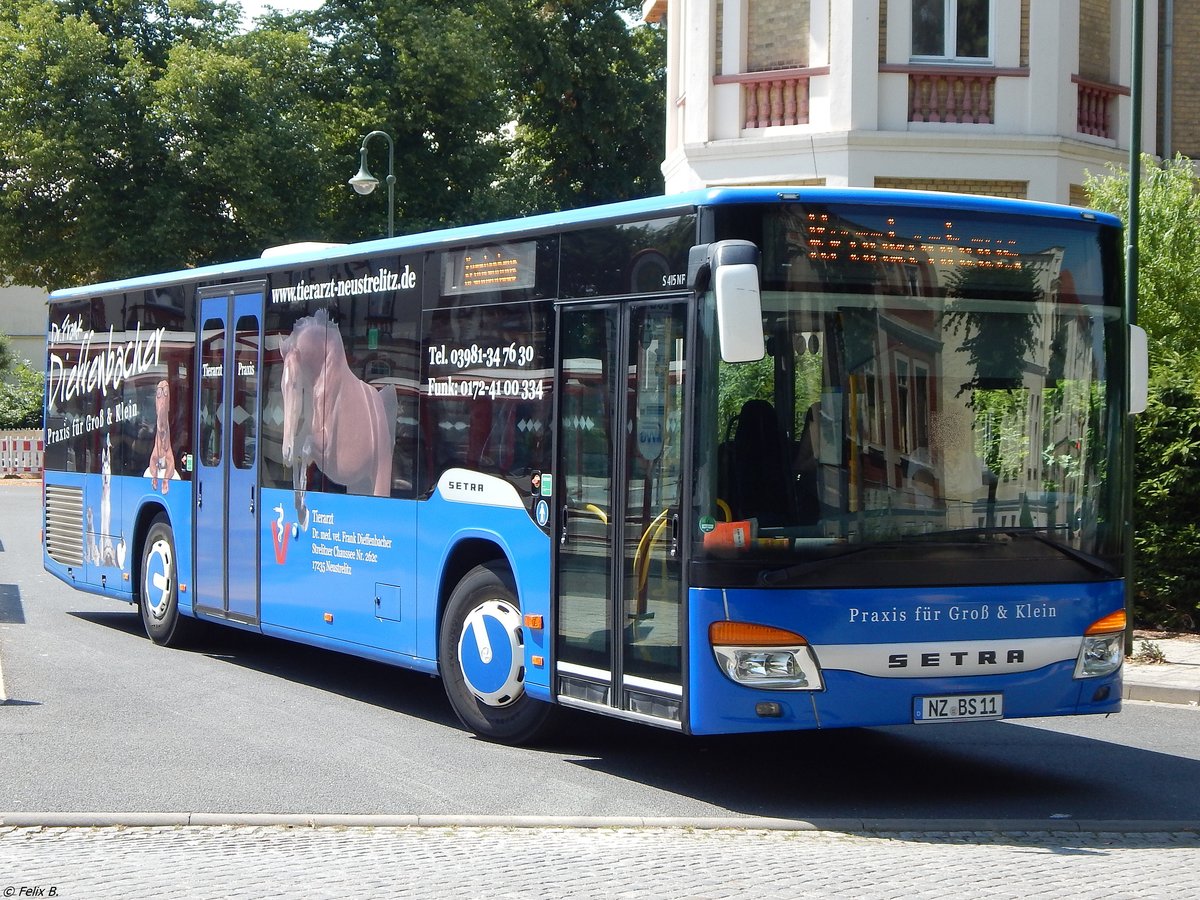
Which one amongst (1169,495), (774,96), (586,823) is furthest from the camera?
(774,96)

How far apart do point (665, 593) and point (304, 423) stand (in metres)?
4.51

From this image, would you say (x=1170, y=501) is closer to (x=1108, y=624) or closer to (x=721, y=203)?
(x=1108, y=624)

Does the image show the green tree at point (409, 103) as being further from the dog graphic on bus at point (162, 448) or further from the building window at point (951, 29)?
the dog graphic on bus at point (162, 448)

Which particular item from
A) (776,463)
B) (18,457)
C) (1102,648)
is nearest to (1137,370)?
(1102,648)

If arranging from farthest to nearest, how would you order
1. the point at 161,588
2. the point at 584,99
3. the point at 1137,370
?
the point at 584,99, the point at 161,588, the point at 1137,370

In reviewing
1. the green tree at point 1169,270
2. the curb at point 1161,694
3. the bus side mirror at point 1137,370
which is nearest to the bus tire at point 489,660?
the bus side mirror at point 1137,370

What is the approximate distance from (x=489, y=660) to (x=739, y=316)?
A: 3.15 m

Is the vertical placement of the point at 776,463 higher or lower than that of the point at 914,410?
lower

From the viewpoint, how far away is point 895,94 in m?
20.4

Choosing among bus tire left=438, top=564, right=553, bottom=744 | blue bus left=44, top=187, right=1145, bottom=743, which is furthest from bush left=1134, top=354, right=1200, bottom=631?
bus tire left=438, top=564, right=553, bottom=744

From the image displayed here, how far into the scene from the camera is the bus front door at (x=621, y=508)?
7.95 metres

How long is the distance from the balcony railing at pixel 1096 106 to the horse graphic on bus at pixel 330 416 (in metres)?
12.7

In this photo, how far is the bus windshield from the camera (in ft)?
25.1

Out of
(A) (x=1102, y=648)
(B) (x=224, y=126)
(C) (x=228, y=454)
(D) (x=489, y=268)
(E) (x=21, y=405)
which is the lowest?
(A) (x=1102, y=648)
